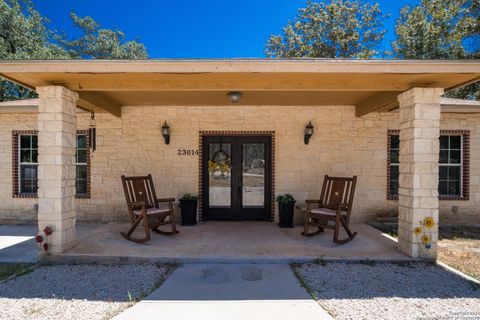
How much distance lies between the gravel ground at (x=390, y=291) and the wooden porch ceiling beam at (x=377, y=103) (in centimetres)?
264

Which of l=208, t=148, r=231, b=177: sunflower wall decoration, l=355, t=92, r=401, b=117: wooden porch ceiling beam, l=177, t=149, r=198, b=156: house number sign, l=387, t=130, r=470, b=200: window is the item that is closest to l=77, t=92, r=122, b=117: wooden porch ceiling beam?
l=177, t=149, r=198, b=156: house number sign

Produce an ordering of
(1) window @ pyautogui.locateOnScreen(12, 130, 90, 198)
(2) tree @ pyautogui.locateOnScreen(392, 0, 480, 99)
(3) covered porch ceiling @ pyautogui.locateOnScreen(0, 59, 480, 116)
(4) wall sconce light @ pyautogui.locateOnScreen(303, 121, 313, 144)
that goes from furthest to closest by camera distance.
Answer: (2) tree @ pyautogui.locateOnScreen(392, 0, 480, 99) → (1) window @ pyautogui.locateOnScreen(12, 130, 90, 198) → (4) wall sconce light @ pyautogui.locateOnScreen(303, 121, 313, 144) → (3) covered porch ceiling @ pyautogui.locateOnScreen(0, 59, 480, 116)

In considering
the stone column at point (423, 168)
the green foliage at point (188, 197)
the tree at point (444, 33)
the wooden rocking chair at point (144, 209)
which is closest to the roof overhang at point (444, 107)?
the wooden rocking chair at point (144, 209)

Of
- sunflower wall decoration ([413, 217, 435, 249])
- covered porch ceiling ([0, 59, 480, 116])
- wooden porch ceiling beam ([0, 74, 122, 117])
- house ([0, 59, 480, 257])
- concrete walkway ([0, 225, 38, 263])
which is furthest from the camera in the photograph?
house ([0, 59, 480, 257])

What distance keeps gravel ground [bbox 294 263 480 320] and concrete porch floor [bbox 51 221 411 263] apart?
296mm

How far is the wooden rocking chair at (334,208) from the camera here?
189 inches

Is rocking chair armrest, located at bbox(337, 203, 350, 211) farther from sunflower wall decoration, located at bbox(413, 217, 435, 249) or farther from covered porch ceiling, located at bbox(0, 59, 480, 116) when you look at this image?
covered porch ceiling, located at bbox(0, 59, 480, 116)

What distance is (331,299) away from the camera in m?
3.07

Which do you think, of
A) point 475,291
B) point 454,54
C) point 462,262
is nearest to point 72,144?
point 475,291

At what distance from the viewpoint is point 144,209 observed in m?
4.69

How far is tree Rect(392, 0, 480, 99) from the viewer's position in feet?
33.4

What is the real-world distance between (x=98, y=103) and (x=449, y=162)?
7.74 m

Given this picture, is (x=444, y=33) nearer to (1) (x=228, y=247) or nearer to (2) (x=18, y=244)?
(1) (x=228, y=247)

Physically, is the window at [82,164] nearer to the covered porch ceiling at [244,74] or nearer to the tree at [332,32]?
the covered porch ceiling at [244,74]
